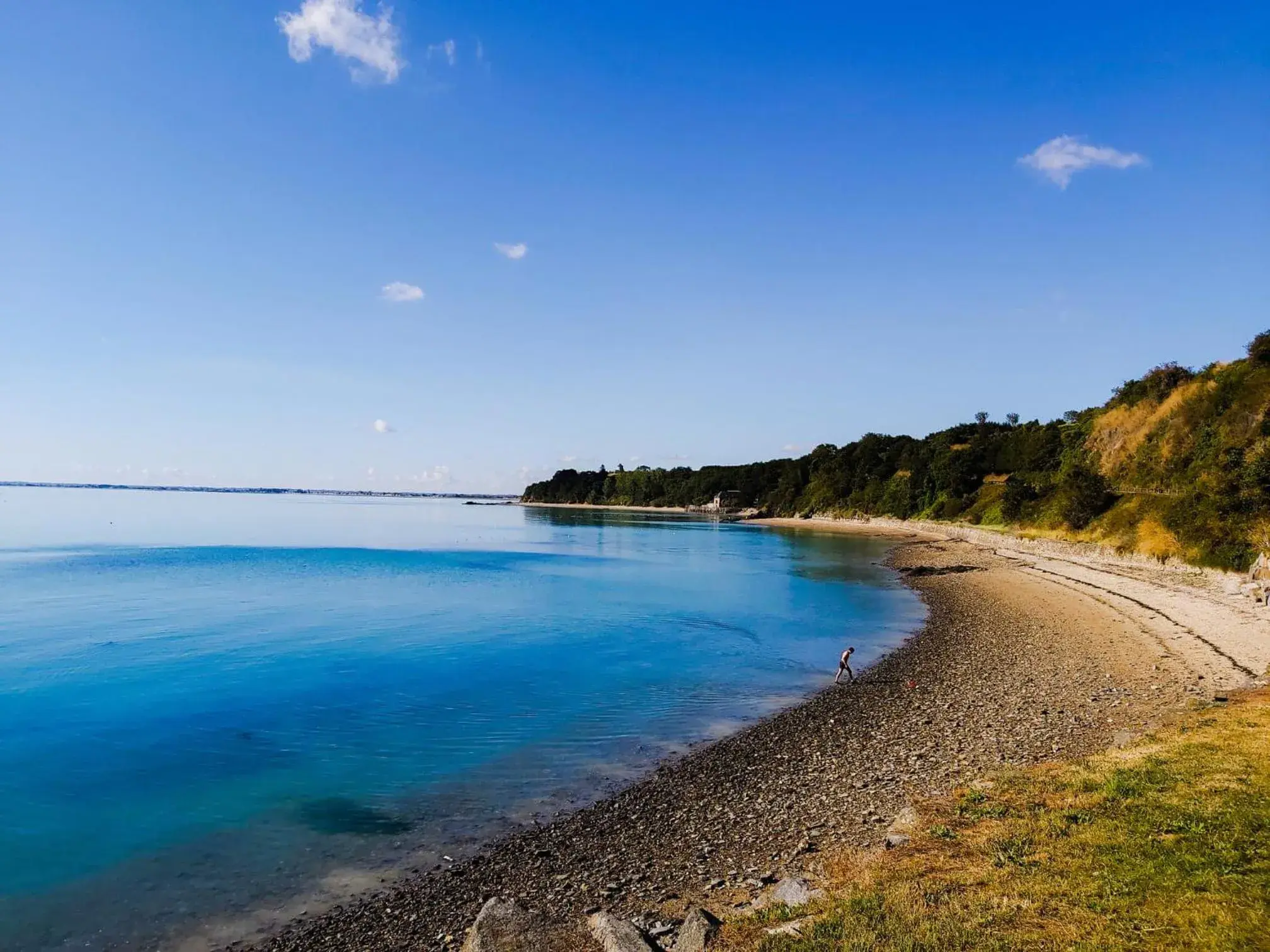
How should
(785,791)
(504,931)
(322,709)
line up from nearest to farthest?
(504,931), (785,791), (322,709)

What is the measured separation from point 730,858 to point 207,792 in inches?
518

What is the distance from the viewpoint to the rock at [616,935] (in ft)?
29.3

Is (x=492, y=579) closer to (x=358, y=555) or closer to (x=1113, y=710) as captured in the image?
(x=358, y=555)

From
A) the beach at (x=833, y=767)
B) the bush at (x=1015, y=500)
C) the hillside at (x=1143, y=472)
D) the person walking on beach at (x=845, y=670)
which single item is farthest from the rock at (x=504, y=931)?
the bush at (x=1015, y=500)

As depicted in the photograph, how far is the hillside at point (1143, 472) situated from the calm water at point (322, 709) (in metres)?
18.6

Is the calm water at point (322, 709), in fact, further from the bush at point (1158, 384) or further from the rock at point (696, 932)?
the bush at point (1158, 384)

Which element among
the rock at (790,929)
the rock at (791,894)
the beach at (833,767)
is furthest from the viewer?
the beach at (833,767)

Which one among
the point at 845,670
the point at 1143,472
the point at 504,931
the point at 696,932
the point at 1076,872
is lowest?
the point at 845,670

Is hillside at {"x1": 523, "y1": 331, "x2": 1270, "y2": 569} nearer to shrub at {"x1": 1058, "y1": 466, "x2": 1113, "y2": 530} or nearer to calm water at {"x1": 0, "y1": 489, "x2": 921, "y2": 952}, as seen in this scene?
shrub at {"x1": 1058, "y1": 466, "x2": 1113, "y2": 530}

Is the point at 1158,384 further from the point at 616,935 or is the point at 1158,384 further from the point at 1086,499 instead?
the point at 616,935

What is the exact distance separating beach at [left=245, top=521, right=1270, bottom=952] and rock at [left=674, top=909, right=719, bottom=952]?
791 millimetres

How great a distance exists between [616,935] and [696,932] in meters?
1.08

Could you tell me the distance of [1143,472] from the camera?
6381 centimetres

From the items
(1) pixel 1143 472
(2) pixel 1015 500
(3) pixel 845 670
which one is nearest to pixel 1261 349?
(1) pixel 1143 472
